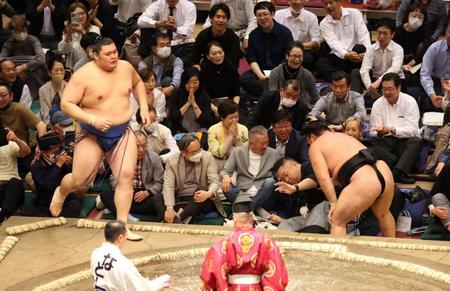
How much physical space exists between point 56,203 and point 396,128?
6.32 feet

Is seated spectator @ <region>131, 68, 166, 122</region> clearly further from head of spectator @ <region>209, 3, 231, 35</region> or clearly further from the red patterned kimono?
the red patterned kimono

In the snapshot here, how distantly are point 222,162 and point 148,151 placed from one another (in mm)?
425

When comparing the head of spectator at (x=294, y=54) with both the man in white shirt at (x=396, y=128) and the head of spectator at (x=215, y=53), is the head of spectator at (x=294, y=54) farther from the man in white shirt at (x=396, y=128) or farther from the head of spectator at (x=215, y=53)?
the man in white shirt at (x=396, y=128)

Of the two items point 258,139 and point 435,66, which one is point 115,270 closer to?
point 258,139

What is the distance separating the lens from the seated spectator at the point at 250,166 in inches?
236

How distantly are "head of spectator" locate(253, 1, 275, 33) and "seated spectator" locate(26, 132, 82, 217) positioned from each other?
1.65m

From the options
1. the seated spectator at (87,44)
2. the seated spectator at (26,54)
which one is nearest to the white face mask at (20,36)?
the seated spectator at (26,54)

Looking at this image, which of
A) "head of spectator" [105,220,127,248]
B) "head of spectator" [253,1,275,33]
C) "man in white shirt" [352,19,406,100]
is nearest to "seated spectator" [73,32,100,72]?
"head of spectator" [253,1,275,33]

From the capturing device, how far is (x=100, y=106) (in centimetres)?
535

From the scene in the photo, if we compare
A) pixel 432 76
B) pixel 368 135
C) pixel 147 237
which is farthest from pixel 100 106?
pixel 432 76

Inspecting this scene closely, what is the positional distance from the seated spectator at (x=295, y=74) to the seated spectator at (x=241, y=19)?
2.20 feet

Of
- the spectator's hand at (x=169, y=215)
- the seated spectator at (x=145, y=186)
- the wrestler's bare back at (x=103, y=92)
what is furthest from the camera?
the seated spectator at (x=145, y=186)

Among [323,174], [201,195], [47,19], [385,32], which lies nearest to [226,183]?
[201,195]

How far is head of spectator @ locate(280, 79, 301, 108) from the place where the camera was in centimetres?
646
